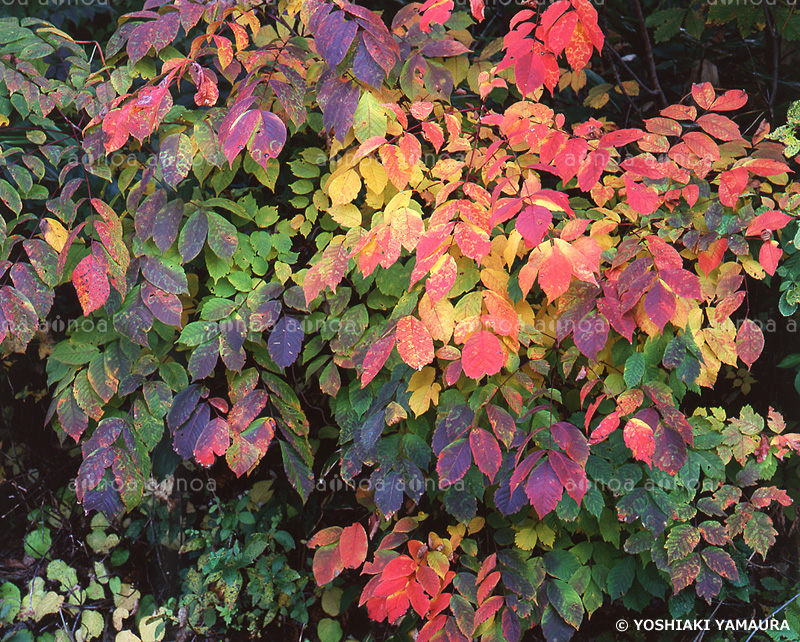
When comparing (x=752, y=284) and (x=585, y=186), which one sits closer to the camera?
(x=585, y=186)

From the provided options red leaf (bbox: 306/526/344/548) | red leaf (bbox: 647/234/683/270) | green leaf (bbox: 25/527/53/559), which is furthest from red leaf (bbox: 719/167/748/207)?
green leaf (bbox: 25/527/53/559)

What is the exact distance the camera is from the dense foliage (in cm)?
140

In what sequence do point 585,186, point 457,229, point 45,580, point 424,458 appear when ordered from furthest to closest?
point 45,580, point 424,458, point 585,186, point 457,229

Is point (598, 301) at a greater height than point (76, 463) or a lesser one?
greater

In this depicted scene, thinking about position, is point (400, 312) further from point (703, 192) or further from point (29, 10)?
point (29, 10)

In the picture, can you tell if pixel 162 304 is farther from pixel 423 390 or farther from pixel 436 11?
pixel 436 11

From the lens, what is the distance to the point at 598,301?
4.72 feet

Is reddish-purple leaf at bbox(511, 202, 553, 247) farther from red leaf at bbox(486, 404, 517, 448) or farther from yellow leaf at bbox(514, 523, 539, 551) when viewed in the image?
yellow leaf at bbox(514, 523, 539, 551)

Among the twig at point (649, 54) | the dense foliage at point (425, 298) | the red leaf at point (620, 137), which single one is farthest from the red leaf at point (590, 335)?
the twig at point (649, 54)

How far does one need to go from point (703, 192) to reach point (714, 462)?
0.73 m

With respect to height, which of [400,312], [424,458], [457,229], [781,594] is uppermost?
[457,229]

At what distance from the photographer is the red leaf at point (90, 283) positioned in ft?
4.99

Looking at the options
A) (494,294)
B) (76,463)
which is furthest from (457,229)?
(76,463)

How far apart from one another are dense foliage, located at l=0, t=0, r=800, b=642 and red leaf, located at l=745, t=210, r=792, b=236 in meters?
0.01
